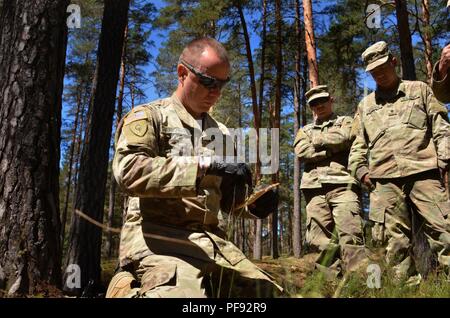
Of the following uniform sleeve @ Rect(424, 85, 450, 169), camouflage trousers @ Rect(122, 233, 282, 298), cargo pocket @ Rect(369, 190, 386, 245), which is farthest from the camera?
cargo pocket @ Rect(369, 190, 386, 245)

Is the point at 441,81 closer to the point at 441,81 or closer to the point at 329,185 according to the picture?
the point at 441,81

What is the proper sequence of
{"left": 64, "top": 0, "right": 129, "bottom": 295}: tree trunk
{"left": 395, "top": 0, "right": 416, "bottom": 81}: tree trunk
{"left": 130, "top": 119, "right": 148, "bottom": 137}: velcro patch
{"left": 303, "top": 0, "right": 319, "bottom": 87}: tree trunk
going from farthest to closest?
{"left": 303, "top": 0, "right": 319, "bottom": 87}: tree trunk → {"left": 395, "top": 0, "right": 416, "bottom": 81}: tree trunk → {"left": 64, "top": 0, "right": 129, "bottom": 295}: tree trunk → {"left": 130, "top": 119, "right": 148, "bottom": 137}: velcro patch

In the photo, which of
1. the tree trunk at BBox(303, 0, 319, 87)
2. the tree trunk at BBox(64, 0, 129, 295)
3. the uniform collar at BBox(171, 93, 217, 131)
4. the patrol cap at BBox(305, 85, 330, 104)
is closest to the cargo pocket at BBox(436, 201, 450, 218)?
the patrol cap at BBox(305, 85, 330, 104)

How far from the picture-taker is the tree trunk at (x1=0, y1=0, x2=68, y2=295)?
2.78 metres

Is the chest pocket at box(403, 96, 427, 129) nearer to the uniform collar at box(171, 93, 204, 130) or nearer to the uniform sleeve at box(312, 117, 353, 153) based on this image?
the uniform sleeve at box(312, 117, 353, 153)

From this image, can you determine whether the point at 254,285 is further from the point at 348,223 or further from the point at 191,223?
the point at 348,223

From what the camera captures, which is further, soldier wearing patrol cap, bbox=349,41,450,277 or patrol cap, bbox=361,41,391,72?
patrol cap, bbox=361,41,391,72

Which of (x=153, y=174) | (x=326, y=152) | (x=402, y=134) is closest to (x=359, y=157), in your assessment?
(x=402, y=134)

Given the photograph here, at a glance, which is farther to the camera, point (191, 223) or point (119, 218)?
point (119, 218)

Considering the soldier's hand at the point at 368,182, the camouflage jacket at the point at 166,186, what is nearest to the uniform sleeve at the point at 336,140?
the soldier's hand at the point at 368,182

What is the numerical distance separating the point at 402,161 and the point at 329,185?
1.02 m

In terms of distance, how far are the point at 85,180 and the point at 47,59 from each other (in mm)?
2877
